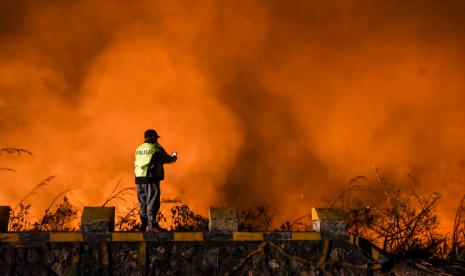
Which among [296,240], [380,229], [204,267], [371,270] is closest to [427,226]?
[380,229]

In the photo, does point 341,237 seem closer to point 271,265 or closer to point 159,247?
point 271,265

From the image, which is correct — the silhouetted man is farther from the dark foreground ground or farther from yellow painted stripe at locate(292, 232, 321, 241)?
yellow painted stripe at locate(292, 232, 321, 241)

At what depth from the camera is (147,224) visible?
825 cm

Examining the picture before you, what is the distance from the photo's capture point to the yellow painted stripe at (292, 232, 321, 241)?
7926 mm

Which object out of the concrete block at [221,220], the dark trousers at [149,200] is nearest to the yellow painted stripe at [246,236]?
the concrete block at [221,220]

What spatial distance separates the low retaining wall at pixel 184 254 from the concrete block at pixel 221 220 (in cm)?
10

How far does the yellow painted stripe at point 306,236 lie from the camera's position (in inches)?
312

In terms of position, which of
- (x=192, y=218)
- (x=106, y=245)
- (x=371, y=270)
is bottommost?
(x=371, y=270)

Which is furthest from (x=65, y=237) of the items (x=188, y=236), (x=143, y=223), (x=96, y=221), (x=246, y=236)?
(x=246, y=236)

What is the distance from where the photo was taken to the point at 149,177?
805 cm

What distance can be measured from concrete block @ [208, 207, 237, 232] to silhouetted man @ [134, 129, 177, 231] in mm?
959

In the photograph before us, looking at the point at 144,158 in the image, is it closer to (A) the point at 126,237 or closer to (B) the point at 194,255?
(A) the point at 126,237

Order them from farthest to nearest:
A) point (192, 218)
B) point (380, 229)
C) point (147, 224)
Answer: point (192, 218)
point (380, 229)
point (147, 224)

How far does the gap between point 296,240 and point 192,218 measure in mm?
3605
